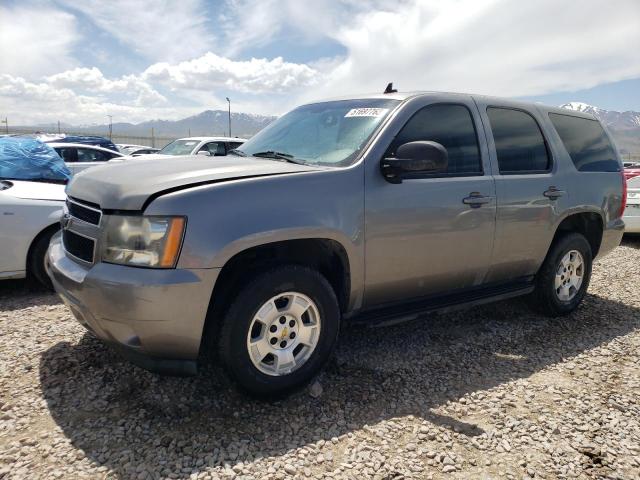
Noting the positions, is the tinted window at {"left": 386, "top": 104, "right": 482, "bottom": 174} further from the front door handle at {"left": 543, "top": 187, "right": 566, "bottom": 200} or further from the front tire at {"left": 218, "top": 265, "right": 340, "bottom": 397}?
the front tire at {"left": 218, "top": 265, "right": 340, "bottom": 397}

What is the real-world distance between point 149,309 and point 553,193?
332 cm

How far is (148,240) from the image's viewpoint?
7.77 ft

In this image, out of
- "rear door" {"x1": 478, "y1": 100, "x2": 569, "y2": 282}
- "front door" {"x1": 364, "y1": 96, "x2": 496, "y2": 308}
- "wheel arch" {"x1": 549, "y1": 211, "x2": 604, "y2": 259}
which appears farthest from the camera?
"wheel arch" {"x1": 549, "y1": 211, "x2": 604, "y2": 259}

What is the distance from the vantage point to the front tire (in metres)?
2.56

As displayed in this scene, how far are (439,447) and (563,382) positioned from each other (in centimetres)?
128

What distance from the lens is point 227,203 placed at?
2463mm

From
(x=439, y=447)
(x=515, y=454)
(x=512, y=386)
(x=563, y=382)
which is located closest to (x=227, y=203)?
(x=439, y=447)

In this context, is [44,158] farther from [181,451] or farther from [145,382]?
[181,451]

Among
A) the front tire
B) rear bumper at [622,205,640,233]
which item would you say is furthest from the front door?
rear bumper at [622,205,640,233]

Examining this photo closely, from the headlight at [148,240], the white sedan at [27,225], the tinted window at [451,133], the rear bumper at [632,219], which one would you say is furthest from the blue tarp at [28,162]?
the rear bumper at [632,219]

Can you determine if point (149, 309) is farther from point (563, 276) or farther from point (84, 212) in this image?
point (563, 276)

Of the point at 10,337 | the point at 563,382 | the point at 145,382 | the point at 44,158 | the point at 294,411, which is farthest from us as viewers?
the point at 44,158

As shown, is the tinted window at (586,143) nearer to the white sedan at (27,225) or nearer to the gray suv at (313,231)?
the gray suv at (313,231)

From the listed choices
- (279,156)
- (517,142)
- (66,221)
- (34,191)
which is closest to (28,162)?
(34,191)
